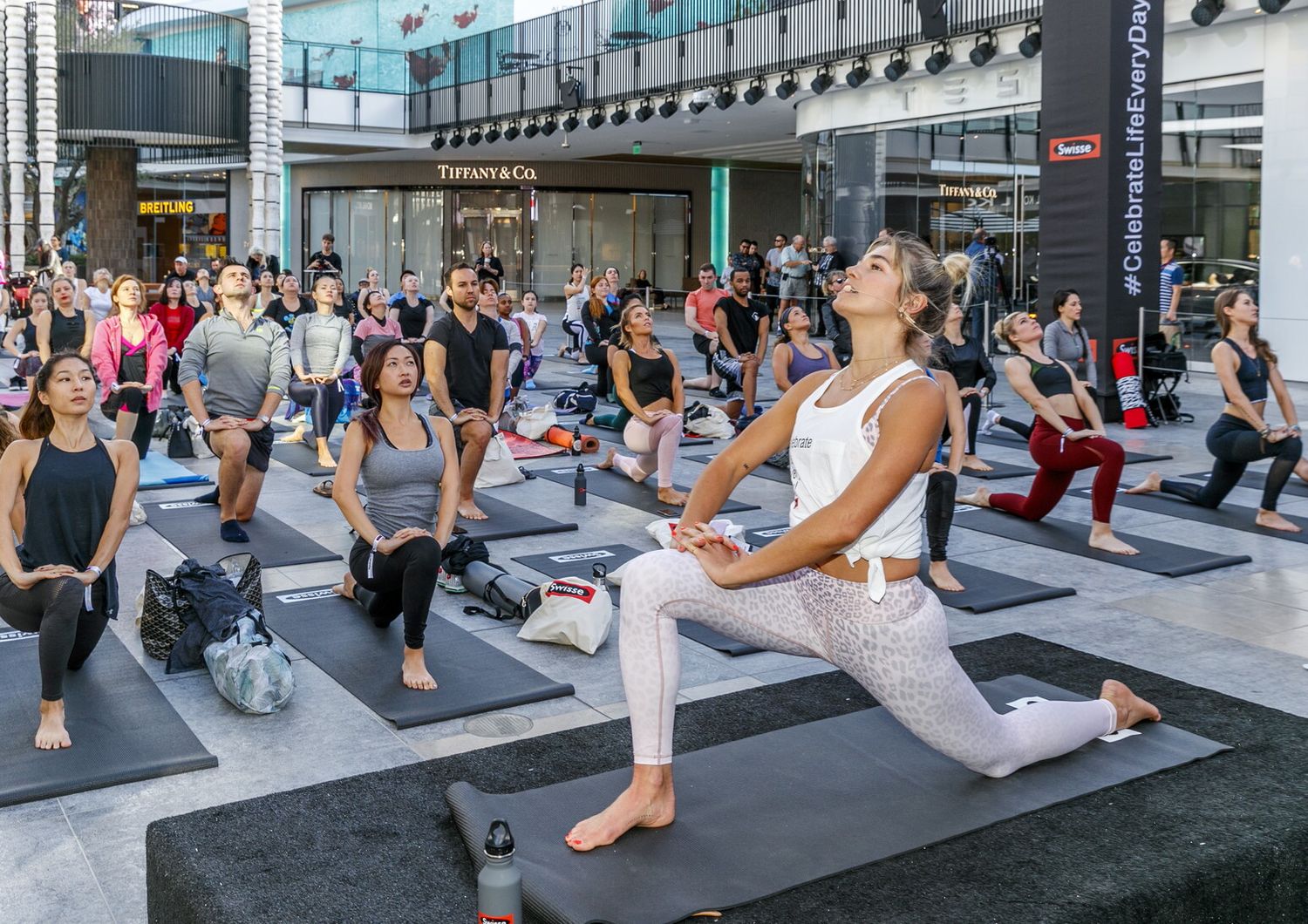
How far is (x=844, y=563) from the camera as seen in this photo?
3.12 m

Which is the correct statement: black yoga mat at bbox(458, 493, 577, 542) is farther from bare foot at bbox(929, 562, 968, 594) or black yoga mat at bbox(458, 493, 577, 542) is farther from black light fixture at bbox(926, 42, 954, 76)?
black light fixture at bbox(926, 42, 954, 76)

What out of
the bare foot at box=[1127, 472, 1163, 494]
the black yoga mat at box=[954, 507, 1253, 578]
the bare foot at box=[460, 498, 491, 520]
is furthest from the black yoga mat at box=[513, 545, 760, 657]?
the bare foot at box=[1127, 472, 1163, 494]

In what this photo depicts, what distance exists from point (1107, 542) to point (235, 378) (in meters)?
4.86

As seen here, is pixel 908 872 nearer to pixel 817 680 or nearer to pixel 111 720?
pixel 817 680

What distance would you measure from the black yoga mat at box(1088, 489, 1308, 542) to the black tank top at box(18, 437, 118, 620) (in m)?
6.18

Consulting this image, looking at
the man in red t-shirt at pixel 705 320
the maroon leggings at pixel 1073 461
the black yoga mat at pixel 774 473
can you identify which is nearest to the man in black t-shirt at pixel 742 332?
the man in red t-shirt at pixel 705 320

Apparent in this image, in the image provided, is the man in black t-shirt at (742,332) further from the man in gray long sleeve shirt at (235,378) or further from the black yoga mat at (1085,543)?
the man in gray long sleeve shirt at (235,378)

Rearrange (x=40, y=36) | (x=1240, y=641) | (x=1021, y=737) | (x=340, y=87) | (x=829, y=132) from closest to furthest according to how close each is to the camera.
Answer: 1. (x=1021, y=737)
2. (x=1240, y=641)
3. (x=829, y=132)
4. (x=40, y=36)
5. (x=340, y=87)

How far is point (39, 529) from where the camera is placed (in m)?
4.43

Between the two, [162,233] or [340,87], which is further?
[162,233]

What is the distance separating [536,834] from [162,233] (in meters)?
35.8

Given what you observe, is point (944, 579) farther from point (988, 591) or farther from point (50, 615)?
point (50, 615)

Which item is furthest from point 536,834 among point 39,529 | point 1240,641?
point 1240,641

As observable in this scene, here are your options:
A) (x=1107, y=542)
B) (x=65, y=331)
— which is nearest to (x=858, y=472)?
(x=1107, y=542)
